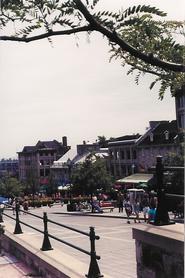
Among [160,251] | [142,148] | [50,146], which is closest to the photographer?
[160,251]

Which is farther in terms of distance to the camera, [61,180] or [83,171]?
[61,180]

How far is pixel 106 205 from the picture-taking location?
137 ft

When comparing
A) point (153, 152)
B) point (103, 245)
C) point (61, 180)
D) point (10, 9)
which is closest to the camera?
point (10, 9)

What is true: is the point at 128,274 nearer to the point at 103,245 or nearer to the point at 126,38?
the point at 103,245

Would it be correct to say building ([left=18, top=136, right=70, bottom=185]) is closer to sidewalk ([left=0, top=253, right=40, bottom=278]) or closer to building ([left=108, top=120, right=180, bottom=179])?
building ([left=108, top=120, right=180, bottom=179])

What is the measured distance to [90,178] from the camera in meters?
51.3

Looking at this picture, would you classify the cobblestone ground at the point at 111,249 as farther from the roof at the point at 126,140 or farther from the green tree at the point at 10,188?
the green tree at the point at 10,188

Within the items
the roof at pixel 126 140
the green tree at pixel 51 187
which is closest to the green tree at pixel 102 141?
the green tree at pixel 51 187

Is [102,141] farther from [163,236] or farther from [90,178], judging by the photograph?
[163,236]

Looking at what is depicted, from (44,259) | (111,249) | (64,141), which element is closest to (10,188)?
(64,141)

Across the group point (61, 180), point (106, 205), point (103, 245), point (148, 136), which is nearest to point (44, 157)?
point (61, 180)

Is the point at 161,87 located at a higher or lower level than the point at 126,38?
lower

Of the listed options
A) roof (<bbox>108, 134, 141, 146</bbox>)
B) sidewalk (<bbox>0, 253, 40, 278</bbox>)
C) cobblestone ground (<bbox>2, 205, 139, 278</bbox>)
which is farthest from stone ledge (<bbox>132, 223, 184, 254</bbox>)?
roof (<bbox>108, 134, 141, 146</bbox>)

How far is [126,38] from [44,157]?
475 feet
